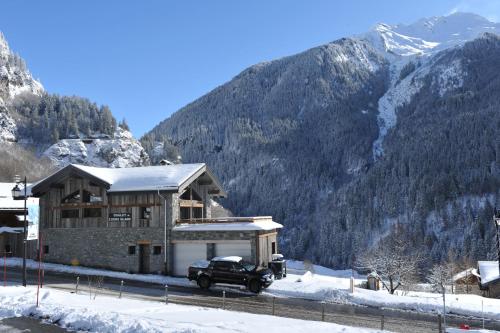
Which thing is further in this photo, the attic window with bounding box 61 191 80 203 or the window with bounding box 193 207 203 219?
the window with bounding box 193 207 203 219

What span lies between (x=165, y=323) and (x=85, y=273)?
20517mm

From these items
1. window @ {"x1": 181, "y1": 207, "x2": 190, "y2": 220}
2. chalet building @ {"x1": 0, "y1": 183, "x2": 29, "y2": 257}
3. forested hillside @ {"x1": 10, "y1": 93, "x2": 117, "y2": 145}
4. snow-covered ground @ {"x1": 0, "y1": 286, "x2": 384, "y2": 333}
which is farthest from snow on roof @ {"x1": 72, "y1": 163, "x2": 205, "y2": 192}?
forested hillside @ {"x1": 10, "y1": 93, "x2": 117, "y2": 145}

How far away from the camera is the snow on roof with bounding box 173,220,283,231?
108ft

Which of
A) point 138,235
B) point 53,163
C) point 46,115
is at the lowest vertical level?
point 138,235

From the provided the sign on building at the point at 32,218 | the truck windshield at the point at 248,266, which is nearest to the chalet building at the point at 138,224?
the truck windshield at the point at 248,266

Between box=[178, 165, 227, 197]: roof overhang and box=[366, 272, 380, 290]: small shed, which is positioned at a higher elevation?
box=[178, 165, 227, 197]: roof overhang

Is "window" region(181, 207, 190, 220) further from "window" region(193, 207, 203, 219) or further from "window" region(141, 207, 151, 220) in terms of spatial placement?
"window" region(141, 207, 151, 220)

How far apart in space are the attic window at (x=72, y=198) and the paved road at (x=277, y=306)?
8.14 metres

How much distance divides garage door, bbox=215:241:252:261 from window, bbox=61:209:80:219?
43.3 feet

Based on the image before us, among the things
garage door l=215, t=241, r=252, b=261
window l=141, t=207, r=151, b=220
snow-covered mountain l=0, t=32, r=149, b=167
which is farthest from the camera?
snow-covered mountain l=0, t=32, r=149, b=167

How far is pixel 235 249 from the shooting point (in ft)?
109

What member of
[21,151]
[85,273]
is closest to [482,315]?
[85,273]

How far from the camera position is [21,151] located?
153 metres

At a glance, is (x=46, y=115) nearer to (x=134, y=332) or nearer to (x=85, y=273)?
(x=85, y=273)
